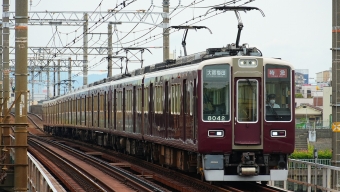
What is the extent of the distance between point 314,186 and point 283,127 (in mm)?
1606

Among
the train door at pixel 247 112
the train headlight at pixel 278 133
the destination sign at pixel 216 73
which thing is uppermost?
the destination sign at pixel 216 73

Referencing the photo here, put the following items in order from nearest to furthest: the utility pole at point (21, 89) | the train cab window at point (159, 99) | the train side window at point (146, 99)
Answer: the utility pole at point (21, 89), the train cab window at point (159, 99), the train side window at point (146, 99)

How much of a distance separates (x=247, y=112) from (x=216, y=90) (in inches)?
30.0

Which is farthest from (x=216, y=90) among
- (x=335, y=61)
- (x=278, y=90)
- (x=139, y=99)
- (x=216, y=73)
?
(x=139, y=99)

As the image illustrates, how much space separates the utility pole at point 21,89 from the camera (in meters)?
15.1

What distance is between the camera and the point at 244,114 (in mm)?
16500

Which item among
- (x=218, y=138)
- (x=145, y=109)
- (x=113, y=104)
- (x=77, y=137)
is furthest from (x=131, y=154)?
(x=77, y=137)

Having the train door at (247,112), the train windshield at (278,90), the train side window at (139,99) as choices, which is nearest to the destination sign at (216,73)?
the train door at (247,112)

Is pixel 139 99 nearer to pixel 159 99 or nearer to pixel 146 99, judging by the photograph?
pixel 146 99

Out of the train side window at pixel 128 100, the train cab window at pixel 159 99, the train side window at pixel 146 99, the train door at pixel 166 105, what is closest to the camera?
the train door at pixel 166 105

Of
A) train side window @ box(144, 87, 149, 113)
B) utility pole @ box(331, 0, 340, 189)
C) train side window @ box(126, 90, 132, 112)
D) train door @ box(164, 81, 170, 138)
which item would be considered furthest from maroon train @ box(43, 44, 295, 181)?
train side window @ box(126, 90, 132, 112)

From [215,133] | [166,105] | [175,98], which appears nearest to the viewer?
[215,133]

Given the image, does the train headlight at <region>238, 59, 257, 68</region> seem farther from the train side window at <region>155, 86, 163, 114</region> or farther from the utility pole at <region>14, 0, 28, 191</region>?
the train side window at <region>155, 86, 163, 114</region>

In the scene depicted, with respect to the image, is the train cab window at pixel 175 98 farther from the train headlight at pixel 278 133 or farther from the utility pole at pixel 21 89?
the utility pole at pixel 21 89
